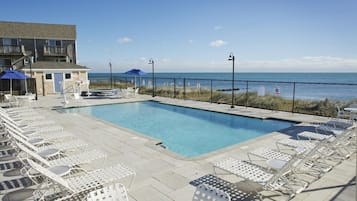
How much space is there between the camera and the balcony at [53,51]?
23.6 meters

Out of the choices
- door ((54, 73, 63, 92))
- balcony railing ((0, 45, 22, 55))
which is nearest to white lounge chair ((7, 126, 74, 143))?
door ((54, 73, 63, 92))

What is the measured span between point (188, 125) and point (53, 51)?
20612 millimetres

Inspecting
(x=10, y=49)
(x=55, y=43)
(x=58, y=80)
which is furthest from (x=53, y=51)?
(x=58, y=80)

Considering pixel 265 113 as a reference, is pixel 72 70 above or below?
above

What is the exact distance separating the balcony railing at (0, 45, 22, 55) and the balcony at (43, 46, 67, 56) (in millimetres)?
2251

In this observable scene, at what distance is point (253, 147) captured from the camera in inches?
219

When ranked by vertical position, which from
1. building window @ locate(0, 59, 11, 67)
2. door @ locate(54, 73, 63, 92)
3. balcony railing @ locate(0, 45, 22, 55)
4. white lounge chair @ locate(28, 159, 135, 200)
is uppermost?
balcony railing @ locate(0, 45, 22, 55)

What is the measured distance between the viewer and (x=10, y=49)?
70.8 ft

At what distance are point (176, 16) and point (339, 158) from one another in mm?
12063

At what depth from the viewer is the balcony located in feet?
77.3

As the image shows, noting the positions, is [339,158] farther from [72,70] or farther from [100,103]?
[72,70]

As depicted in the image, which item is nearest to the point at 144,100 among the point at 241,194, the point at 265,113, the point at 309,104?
the point at 265,113

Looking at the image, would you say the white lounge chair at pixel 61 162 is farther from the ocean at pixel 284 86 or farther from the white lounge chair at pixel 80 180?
the ocean at pixel 284 86

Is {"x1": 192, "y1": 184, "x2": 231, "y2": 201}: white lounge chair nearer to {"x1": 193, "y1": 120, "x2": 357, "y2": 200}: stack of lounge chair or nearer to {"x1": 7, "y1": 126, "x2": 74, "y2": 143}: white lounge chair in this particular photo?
{"x1": 193, "y1": 120, "x2": 357, "y2": 200}: stack of lounge chair
